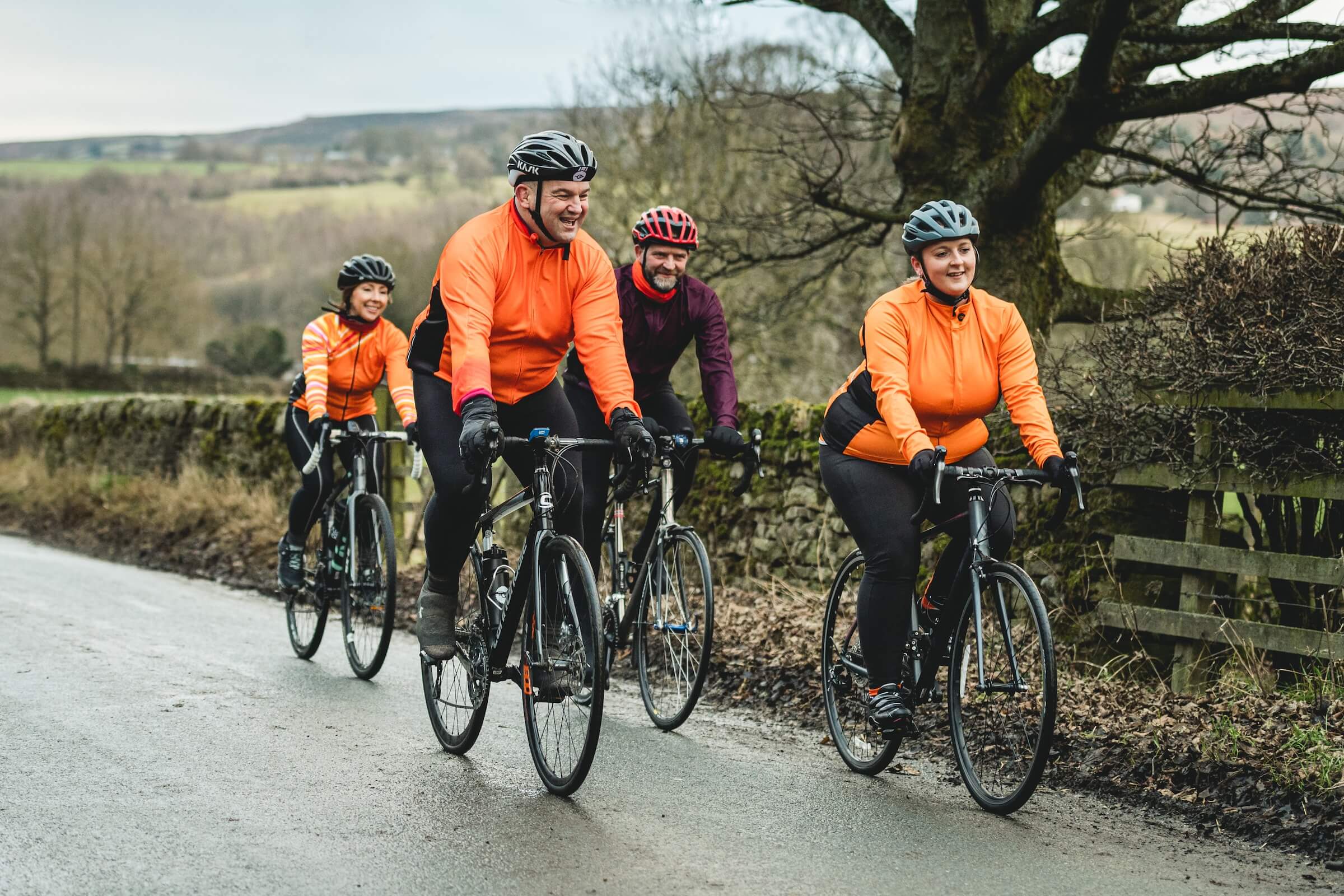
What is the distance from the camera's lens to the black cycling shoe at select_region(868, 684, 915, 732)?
5484 millimetres

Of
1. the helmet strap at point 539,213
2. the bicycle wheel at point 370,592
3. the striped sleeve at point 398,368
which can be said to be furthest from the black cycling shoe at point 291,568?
the helmet strap at point 539,213

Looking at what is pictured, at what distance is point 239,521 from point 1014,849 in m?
11.3

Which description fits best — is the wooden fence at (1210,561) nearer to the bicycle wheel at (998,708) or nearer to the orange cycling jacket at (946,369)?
the bicycle wheel at (998,708)

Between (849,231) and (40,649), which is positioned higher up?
(849,231)

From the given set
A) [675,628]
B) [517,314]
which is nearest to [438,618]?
[675,628]

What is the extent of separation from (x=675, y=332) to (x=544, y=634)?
2.45 metres

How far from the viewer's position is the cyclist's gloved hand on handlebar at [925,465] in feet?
16.4

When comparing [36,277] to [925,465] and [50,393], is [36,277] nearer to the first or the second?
[50,393]

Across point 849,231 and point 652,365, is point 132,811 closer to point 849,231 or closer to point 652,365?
point 652,365

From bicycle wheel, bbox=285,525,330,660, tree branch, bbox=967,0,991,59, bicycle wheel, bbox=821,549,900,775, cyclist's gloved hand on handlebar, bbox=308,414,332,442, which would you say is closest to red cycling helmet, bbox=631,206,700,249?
bicycle wheel, bbox=821,549,900,775

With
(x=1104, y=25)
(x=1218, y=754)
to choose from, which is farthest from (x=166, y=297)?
(x=1218, y=754)

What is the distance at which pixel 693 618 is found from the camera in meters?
6.80

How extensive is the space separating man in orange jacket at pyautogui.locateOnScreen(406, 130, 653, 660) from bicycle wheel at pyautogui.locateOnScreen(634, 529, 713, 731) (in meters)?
1.04

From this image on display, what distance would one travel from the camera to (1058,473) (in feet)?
16.9
